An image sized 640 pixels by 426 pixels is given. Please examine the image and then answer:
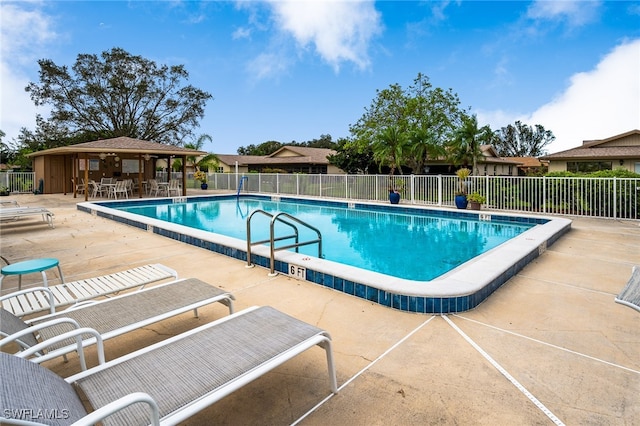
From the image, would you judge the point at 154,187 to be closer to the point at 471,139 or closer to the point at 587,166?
the point at 471,139

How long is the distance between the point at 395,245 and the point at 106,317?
6.36 meters

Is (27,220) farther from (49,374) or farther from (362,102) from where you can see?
(362,102)

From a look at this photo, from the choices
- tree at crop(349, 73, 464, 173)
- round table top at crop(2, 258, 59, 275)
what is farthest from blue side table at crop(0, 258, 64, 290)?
tree at crop(349, 73, 464, 173)

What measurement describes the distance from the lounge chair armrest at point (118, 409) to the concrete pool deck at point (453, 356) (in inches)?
27.6

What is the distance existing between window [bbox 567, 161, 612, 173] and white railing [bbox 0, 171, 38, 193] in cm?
3082

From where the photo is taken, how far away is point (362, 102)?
87.7ft

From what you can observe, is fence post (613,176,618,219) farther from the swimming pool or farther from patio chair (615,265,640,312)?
patio chair (615,265,640,312)

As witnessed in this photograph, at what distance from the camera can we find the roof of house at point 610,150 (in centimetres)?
2020

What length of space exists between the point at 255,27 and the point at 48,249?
61.2 feet

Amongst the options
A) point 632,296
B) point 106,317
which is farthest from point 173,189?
point 632,296

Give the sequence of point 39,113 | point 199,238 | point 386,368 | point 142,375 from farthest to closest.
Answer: point 39,113, point 199,238, point 386,368, point 142,375

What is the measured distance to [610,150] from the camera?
21422mm

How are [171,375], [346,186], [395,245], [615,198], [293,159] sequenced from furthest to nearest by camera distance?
[293,159], [346,186], [615,198], [395,245], [171,375]

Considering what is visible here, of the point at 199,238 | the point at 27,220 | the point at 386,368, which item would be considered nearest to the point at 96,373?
the point at 386,368
